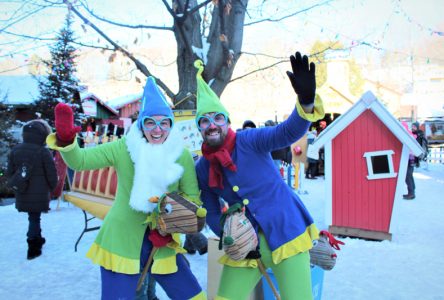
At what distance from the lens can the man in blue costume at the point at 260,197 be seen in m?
2.20

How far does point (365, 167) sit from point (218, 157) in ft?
12.1

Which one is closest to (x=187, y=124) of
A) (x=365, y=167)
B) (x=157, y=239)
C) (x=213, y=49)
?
(x=213, y=49)

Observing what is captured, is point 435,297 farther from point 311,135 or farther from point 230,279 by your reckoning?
point 311,135

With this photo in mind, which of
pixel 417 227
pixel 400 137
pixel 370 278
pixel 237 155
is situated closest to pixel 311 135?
pixel 417 227

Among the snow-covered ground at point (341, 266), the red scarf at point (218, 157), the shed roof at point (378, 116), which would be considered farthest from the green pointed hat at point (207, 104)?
the shed roof at point (378, 116)

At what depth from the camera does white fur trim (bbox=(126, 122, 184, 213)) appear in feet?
7.63

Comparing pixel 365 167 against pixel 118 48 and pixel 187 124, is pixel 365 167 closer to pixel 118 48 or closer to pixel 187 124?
pixel 187 124

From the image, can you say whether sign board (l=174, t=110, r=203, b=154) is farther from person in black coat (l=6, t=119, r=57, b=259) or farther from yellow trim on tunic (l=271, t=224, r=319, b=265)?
yellow trim on tunic (l=271, t=224, r=319, b=265)

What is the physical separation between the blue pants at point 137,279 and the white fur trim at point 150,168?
0.86 ft

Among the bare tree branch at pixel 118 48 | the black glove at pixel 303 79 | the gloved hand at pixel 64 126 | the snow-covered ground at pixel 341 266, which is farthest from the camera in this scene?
the bare tree branch at pixel 118 48

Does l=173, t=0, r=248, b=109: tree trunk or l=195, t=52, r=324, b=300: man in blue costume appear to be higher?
l=173, t=0, r=248, b=109: tree trunk

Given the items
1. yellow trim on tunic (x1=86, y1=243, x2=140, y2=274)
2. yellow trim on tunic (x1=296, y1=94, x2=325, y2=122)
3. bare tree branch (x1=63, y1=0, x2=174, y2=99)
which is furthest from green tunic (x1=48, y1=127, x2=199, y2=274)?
bare tree branch (x1=63, y1=0, x2=174, y2=99)

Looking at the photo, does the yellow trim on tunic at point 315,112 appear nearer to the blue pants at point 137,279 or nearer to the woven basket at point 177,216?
the woven basket at point 177,216

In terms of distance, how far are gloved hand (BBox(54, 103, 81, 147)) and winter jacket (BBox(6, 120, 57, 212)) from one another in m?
3.10
